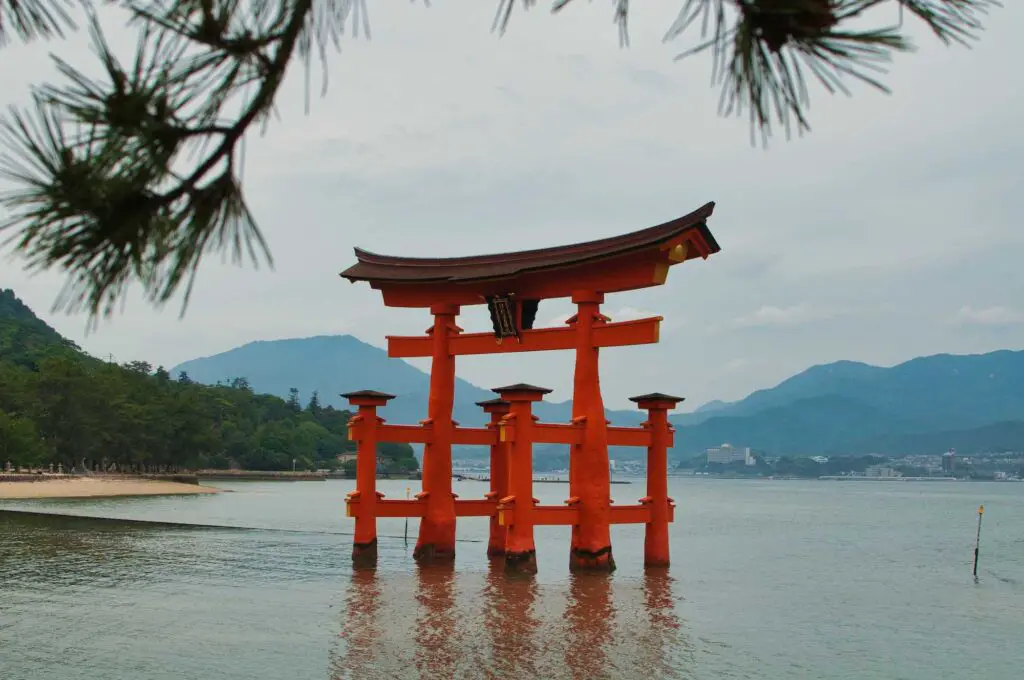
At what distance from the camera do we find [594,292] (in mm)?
15859

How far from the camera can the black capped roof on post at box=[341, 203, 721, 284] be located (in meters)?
14.8

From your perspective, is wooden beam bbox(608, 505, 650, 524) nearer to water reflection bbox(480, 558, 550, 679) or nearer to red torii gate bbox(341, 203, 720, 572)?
red torii gate bbox(341, 203, 720, 572)

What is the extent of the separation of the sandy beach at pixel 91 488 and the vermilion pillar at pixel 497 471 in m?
29.2

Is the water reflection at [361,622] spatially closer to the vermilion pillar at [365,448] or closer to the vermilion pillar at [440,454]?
the vermilion pillar at [365,448]

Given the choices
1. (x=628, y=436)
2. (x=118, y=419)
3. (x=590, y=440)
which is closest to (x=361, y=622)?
(x=590, y=440)

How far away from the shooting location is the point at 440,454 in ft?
56.6

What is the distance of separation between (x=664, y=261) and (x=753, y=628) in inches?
213

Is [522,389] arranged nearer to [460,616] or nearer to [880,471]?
[460,616]

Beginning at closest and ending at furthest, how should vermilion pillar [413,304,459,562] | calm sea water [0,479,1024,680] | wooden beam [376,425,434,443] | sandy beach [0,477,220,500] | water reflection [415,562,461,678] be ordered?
water reflection [415,562,461,678], calm sea water [0,479,1024,680], wooden beam [376,425,434,443], vermilion pillar [413,304,459,562], sandy beach [0,477,220,500]

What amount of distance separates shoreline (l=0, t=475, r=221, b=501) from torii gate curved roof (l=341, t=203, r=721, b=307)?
2947cm

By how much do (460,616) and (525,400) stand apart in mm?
3643

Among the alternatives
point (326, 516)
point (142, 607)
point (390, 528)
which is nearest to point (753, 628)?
point (142, 607)

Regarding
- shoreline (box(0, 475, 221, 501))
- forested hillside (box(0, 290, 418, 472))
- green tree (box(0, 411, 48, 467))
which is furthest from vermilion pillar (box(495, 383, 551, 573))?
forested hillside (box(0, 290, 418, 472))

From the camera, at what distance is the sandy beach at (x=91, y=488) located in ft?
140
